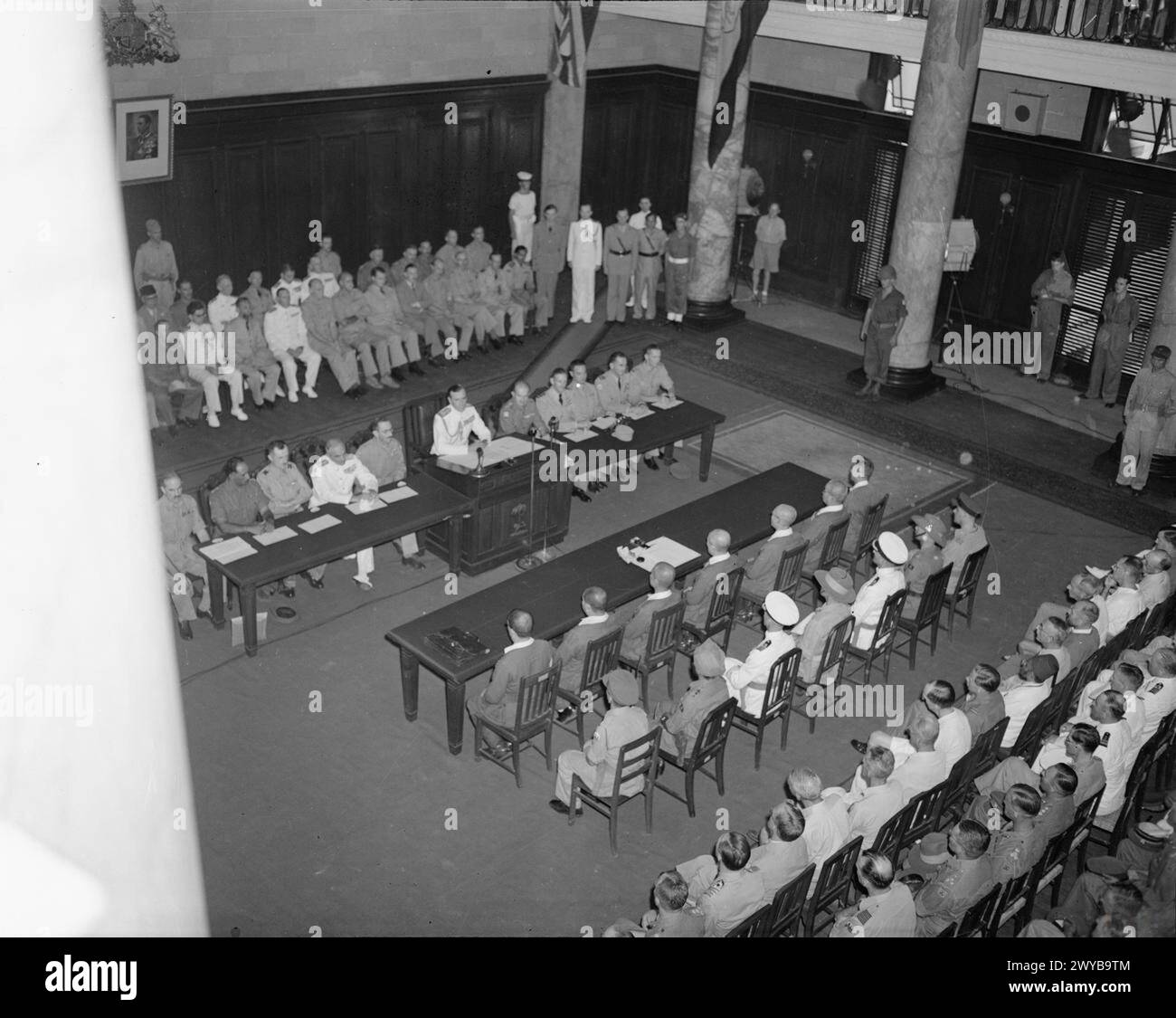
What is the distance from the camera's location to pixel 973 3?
1312cm

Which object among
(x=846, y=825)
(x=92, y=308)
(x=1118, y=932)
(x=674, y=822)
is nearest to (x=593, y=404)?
(x=674, y=822)

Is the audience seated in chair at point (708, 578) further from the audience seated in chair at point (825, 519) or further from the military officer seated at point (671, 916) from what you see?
the military officer seated at point (671, 916)

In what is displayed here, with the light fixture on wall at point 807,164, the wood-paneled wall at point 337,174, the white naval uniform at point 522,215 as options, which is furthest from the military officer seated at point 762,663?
the light fixture on wall at point 807,164

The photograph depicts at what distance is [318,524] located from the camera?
9.54m

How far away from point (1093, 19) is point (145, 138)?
32.9ft

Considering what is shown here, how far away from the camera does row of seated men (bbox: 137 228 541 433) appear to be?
1268 centimetres

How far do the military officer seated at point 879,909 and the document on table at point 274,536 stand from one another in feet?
16.6

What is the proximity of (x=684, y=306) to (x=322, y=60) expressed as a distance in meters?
5.40

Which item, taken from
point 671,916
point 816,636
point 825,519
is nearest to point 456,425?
point 825,519

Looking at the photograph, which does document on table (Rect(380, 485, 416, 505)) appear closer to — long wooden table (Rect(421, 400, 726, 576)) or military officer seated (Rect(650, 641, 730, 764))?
long wooden table (Rect(421, 400, 726, 576))

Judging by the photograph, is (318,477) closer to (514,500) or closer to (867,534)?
(514,500)

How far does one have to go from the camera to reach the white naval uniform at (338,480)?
10.1 meters

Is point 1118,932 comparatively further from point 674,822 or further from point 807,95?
point 807,95

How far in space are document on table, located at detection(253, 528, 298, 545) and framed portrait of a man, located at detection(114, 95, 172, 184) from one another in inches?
219
